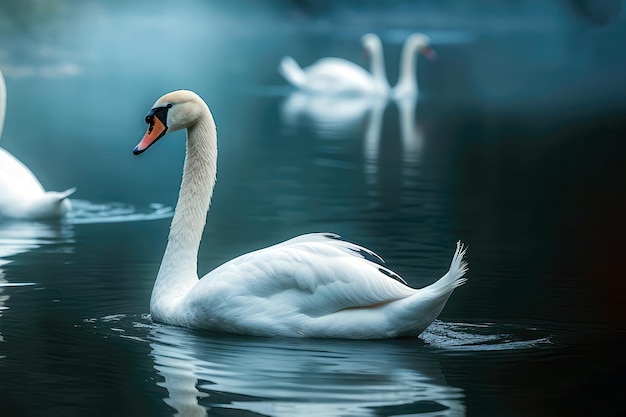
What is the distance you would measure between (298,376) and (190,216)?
1564 millimetres

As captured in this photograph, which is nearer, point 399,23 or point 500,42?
point 500,42

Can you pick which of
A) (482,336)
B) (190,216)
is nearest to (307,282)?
(482,336)

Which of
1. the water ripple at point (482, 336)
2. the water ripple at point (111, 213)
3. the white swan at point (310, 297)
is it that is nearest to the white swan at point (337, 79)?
the water ripple at point (111, 213)

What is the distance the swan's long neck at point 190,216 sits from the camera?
269 inches

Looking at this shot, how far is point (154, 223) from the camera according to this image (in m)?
10.3

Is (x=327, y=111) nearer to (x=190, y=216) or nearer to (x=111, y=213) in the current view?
(x=111, y=213)

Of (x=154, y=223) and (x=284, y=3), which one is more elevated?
(x=284, y=3)

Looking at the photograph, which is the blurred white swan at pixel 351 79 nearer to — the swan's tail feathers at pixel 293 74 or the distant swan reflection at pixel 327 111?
the swan's tail feathers at pixel 293 74

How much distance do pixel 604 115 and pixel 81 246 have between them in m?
14.5

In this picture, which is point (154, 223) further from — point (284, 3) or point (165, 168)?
point (284, 3)

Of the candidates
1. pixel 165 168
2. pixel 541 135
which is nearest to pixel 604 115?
pixel 541 135

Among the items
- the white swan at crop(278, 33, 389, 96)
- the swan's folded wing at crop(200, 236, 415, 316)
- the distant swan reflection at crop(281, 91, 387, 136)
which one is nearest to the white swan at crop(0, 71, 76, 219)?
the swan's folded wing at crop(200, 236, 415, 316)

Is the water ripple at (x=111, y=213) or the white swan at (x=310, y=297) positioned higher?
the water ripple at (x=111, y=213)

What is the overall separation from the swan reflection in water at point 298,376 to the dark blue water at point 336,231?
0.05 ft
